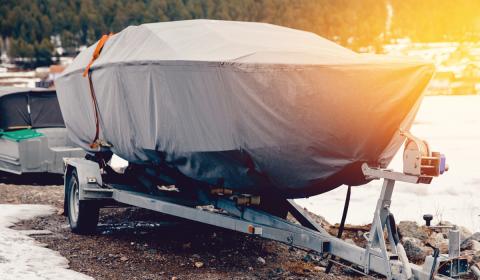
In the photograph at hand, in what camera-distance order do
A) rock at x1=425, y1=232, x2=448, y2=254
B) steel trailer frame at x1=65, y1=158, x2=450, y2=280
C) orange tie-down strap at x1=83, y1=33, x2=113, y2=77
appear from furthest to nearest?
orange tie-down strap at x1=83, y1=33, x2=113, y2=77 → rock at x1=425, y1=232, x2=448, y2=254 → steel trailer frame at x1=65, y1=158, x2=450, y2=280

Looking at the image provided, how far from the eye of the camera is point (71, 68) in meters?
9.88

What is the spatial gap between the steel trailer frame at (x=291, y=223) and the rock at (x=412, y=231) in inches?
69.6

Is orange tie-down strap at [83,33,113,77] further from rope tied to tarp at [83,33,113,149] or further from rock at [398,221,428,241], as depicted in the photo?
rock at [398,221,428,241]

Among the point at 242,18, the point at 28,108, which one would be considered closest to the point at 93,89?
the point at 28,108

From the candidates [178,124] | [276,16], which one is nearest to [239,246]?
[178,124]

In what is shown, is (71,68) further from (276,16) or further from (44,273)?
(276,16)

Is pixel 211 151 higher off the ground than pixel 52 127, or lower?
higher

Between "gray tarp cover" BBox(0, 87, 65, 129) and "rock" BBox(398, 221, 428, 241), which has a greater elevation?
"gray tarp cover" BBox(0, 87, 65, 129)

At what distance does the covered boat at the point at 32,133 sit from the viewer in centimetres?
1338

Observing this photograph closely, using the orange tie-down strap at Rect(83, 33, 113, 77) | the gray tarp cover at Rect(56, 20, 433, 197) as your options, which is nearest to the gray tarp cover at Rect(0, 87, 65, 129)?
the orange tie-down strap at Rect(83, 33, 113, 77)

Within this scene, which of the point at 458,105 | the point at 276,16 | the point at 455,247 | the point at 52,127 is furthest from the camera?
the point at 276,16

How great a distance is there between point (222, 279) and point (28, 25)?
138 metres

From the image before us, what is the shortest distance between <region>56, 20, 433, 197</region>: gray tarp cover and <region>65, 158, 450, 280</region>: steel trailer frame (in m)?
0.37

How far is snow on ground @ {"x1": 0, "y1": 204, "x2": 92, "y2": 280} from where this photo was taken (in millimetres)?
7062
